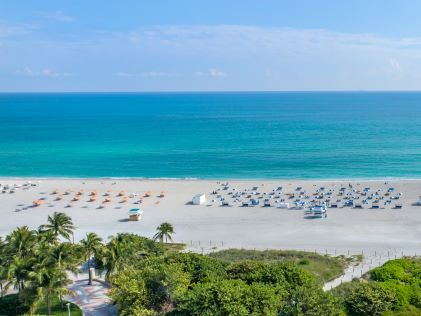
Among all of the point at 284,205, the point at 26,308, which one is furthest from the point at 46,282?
the point at 284,205

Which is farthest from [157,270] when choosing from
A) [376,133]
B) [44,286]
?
[376,133]

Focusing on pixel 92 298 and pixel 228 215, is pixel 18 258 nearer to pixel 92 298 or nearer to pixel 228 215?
pixel 92 298

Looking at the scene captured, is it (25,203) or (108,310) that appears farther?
(25,203)

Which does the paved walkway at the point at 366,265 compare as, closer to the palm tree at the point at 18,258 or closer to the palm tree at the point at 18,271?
the palm tree at the point at 18,271

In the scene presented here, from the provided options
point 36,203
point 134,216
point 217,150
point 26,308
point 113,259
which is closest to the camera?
point 26,308

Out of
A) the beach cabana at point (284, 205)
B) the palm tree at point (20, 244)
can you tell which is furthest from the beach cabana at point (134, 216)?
the palm tree at point (20, 244)

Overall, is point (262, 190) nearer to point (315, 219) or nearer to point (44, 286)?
point (315, 219)

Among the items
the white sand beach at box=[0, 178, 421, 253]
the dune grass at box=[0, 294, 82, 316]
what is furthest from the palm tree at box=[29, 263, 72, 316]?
the white sand beach at box=[0, 178, 421, 253]
